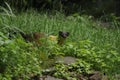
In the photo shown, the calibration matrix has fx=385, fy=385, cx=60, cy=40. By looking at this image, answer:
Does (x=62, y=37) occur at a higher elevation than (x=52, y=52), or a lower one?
higher

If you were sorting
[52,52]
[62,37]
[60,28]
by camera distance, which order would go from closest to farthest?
1. [52,52]
2. [62,37]
3. [60,28]

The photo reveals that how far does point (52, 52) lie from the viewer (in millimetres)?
5375

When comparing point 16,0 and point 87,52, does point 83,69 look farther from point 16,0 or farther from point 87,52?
point 16,0

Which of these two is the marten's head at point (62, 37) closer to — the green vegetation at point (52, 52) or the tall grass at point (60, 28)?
the green vegetation at point (52, 52)

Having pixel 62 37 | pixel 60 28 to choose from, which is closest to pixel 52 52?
pixel 62 37

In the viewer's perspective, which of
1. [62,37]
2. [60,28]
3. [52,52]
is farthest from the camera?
[60,28]

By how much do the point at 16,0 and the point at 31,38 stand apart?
3727 mm

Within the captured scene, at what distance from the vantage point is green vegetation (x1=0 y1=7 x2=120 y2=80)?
4.55m

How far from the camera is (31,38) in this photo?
17.9ft

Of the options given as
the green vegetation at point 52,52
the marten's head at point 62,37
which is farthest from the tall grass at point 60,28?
the marten's head at point 62,37

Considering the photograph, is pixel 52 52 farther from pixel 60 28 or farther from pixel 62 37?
pixel 60 28

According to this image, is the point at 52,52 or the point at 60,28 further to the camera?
the point at 60,28

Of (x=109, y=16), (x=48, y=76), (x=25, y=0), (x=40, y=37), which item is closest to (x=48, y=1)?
(x=25, y=0)

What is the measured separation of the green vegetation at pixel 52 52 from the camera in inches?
179
